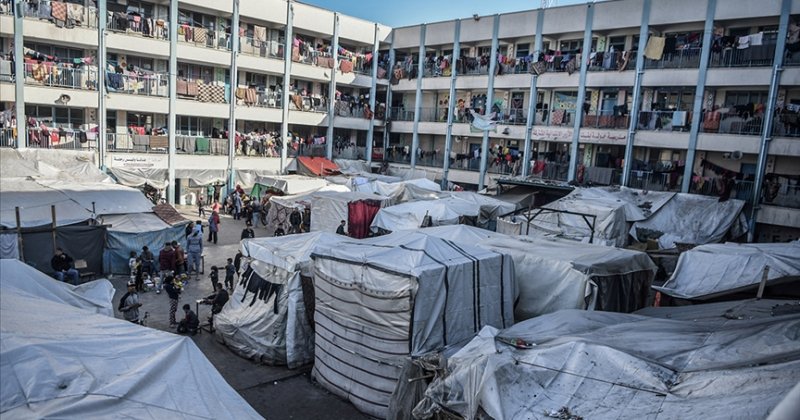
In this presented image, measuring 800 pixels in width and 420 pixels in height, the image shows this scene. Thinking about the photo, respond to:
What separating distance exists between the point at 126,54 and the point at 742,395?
98.0 ft

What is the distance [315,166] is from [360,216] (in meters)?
12.0

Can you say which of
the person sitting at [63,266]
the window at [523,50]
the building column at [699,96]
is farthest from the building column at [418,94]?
the person sitting at [63,266]

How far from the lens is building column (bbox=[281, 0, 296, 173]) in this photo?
32.3m

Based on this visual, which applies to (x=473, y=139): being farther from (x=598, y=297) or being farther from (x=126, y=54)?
(x=598, y=297)

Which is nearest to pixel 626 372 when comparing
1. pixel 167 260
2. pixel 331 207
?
pixel 167 260

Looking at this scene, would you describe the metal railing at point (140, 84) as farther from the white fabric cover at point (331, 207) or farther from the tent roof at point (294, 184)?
the white fabric cover at point (331, 207)

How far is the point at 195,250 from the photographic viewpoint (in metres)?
17.2

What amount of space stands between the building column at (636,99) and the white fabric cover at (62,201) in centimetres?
2174

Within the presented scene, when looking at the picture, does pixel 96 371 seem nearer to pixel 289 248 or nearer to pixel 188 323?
pixel 289 248

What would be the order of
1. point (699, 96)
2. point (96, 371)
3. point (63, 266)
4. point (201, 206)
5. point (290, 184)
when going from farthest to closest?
point (201, 206) < point (290, 184) < point (699, 96) < point (63, 266) < point (96, 371)

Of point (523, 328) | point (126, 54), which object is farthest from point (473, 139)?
point (523, 328)

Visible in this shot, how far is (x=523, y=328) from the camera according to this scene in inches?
289

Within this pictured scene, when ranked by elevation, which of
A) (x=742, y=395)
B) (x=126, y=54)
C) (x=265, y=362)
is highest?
(x=126, y=54)

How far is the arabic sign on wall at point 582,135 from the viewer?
2745 cm
